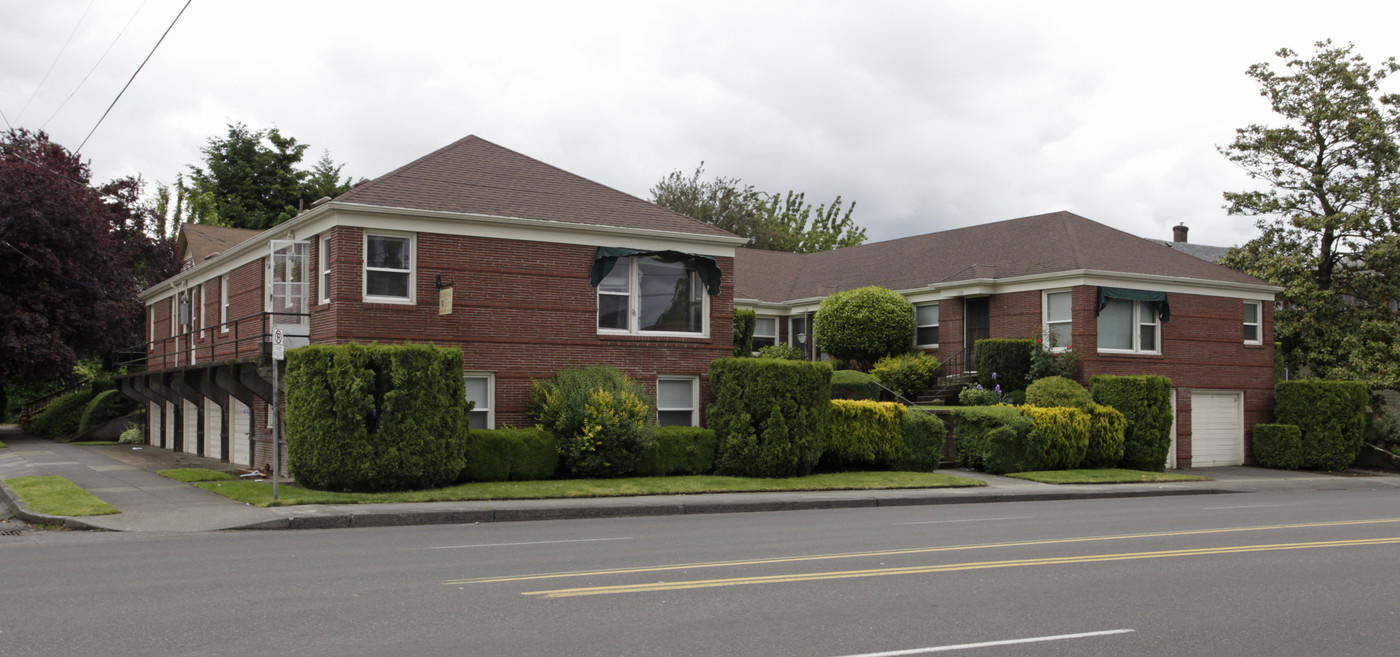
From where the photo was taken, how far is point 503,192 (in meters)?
22.6

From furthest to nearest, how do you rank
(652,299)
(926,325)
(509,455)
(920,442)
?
(926,325)
(920,442)
(652,299)
(509,455)

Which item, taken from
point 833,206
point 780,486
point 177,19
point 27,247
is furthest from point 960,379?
point 833,206

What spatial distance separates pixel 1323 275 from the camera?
117ft

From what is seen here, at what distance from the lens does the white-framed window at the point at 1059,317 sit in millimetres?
29594

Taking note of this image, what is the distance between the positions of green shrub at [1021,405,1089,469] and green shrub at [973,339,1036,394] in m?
3.00

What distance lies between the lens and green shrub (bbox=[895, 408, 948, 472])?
2439 centimetres

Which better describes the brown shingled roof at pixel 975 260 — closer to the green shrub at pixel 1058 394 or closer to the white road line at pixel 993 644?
the green shrub at pixel 1058 394

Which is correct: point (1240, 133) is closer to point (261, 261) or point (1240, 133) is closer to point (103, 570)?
point (261, 261)

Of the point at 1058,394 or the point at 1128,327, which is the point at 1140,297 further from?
the point at 1058,394

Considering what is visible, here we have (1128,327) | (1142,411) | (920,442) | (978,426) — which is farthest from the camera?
(1128,327)

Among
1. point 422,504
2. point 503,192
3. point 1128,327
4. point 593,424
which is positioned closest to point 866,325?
point 1128,327

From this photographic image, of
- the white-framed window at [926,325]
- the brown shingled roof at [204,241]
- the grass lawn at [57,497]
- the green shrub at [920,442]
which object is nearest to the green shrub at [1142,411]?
the green shrub at [920,442]

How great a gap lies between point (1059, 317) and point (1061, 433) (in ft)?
16.7

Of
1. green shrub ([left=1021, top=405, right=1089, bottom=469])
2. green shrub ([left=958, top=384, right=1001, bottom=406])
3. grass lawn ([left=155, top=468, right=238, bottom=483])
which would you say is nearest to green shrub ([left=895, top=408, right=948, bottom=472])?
green shrub ([left=1021, top=405, right=1089, bottom=469])
